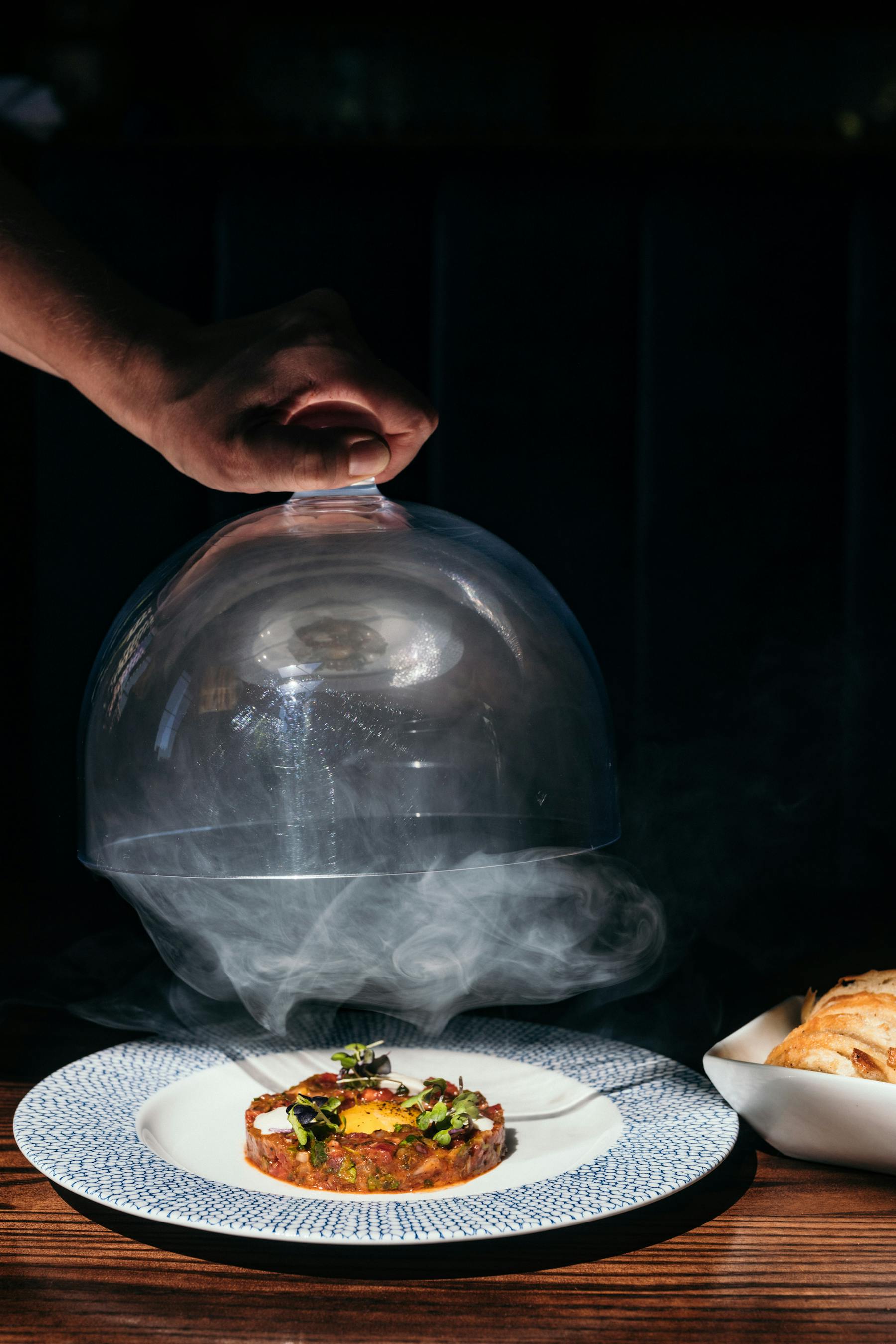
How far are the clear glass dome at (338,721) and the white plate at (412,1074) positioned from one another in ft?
0.57

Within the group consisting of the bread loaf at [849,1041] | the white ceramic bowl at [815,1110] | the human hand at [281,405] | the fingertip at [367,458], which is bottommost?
the white ceramic bowl at [815,1110]

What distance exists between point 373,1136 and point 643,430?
39.3 inches

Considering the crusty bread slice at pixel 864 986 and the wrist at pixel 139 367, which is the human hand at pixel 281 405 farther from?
the crusty bread slice at pixel 864 986

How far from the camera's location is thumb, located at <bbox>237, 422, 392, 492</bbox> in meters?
0.64

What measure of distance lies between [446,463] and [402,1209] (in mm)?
1044

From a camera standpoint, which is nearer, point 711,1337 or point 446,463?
point 711,1337

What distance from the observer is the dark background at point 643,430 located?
1.52 meters

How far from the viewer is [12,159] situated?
1.61 metres

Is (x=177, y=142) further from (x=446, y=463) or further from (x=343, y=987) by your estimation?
(x=343, y=987)

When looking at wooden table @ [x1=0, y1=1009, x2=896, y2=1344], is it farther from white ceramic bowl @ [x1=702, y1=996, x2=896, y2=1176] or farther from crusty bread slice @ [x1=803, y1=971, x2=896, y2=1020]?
crusty bread slice @ [x1=803, y1=971, x2=896, y2=1020]

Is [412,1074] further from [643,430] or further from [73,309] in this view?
[643,430]

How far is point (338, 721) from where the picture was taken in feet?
1.93

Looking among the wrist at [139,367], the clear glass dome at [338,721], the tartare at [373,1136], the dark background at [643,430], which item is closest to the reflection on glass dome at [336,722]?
the clear glass dome at [338,721]

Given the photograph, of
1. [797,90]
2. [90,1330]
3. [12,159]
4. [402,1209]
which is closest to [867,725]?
[797,90]
